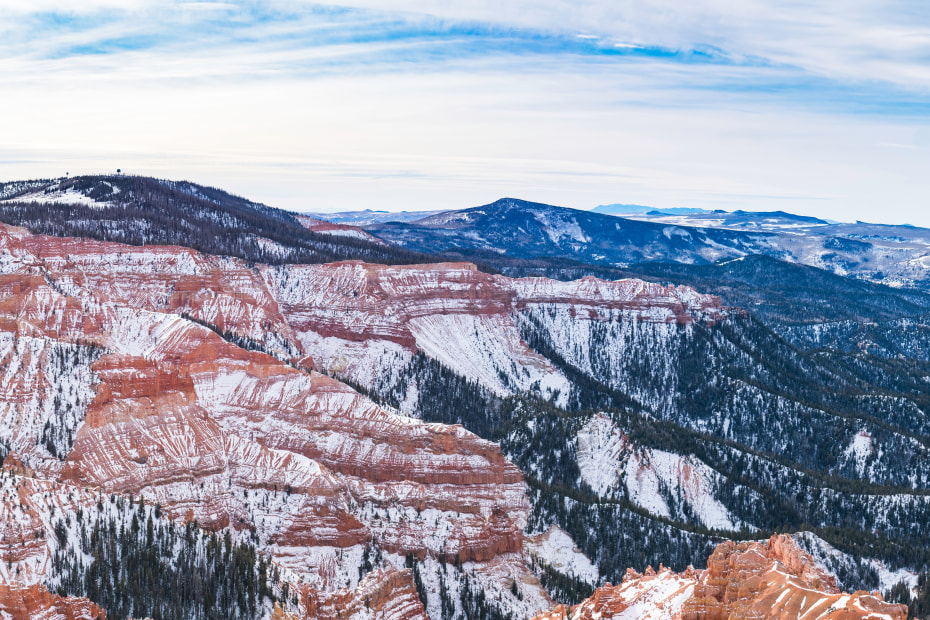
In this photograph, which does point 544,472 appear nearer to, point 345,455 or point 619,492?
point 619,492

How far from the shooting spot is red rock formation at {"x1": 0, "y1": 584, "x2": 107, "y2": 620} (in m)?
75.9

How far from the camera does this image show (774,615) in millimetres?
54969

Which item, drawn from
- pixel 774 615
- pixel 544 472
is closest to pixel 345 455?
pixel 544 472

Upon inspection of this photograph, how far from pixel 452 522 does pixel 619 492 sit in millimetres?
58387

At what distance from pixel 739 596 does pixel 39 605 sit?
5249 centimetres

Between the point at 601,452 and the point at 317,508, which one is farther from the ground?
the point at 317,508

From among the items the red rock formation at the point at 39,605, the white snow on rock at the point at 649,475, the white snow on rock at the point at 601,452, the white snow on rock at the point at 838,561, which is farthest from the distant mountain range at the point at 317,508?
the white snow on rock at the point at 601,452

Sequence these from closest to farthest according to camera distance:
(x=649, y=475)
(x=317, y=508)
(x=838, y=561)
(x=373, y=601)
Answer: (x=373, y=601) → (x=317, y=508) → (x=838, y=561) → (x=649, y=475)

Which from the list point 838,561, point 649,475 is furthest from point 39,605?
point 649,475

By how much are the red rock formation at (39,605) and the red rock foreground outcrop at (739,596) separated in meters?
36.4

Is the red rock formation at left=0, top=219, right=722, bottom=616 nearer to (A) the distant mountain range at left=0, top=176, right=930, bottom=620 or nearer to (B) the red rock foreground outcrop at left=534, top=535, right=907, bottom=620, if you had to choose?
(A) the distant mountain range at left=0, top=176, right=930, bottom=620

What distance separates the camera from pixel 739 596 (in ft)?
195

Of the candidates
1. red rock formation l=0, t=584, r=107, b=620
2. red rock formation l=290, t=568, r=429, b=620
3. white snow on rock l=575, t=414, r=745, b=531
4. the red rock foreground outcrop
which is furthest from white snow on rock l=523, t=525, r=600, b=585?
red rock formation l=0, t=584, r=107, b=620

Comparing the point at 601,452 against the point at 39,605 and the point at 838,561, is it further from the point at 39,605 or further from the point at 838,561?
the point at 39,605
